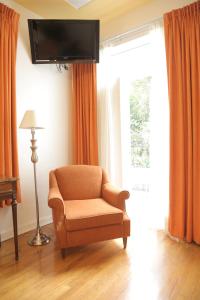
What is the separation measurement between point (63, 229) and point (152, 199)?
4.10ft

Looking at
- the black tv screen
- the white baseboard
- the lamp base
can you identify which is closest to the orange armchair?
the lamp base

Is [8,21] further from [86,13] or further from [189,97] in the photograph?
[189,97]

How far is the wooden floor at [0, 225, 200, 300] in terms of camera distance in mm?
1607

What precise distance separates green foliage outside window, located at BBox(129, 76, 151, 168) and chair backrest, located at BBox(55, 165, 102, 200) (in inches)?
24.9

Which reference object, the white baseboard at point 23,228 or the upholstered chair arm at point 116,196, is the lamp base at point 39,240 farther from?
the upholstered chair arm at point 116,196

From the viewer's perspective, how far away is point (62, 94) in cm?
319

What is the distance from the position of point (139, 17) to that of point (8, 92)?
1843 mm

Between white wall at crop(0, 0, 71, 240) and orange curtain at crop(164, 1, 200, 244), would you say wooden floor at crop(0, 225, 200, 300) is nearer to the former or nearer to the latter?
orange curtain at crop(164, 1, 200, 244)

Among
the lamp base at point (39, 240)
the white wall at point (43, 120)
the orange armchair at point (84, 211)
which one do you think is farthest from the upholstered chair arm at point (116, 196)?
the white wall at point (43, 120)

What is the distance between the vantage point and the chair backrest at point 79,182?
2625 mm

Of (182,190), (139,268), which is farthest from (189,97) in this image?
(139,268)

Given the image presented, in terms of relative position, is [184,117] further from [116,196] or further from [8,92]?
[8,92]

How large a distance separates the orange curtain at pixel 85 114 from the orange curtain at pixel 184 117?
1.15 m

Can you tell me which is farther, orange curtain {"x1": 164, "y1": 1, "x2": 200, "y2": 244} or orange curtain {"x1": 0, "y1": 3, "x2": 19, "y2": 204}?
orange curtain {"x1": 0, "y1": 3, "x2": 19, "y2": 204}
